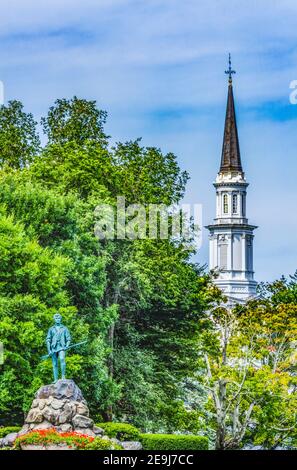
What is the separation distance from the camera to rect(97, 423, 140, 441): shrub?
208ft

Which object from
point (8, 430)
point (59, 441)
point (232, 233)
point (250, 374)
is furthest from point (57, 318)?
point (232, 233)

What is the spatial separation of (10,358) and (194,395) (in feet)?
53.3

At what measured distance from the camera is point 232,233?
16300cm

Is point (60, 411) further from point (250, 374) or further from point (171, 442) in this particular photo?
point (250, 374)

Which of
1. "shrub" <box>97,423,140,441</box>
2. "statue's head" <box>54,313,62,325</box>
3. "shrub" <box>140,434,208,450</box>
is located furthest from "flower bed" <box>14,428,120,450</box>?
"shrub" <box>140,434,208,450</box>

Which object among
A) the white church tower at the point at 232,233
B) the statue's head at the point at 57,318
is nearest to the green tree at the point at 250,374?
the statue's head at the point at 57,318

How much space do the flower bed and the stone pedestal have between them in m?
0.83

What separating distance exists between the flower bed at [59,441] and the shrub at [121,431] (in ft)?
27.1

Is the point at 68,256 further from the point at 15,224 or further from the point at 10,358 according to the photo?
the point at 10,358

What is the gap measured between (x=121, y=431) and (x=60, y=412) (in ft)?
27.2

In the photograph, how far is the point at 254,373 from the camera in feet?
241

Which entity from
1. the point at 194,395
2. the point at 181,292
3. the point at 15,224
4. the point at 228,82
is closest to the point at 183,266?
the point at 181,292

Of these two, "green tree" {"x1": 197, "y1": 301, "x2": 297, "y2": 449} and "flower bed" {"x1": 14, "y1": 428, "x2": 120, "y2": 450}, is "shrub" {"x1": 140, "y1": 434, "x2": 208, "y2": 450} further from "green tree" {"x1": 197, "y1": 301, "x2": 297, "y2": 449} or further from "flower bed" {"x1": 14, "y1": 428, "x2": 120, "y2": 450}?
"flower bed" {"x1": 14, "y1": 428, "x2": 120, "y2": 450}
